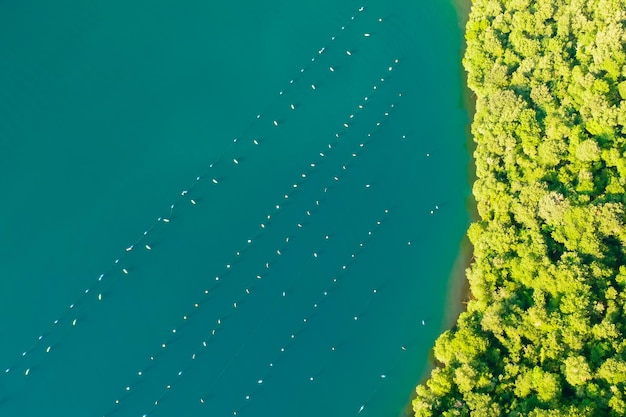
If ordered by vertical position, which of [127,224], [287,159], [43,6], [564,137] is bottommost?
[127,224]

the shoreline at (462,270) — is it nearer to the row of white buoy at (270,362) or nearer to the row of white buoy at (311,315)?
the row of white buoy at (311,315)

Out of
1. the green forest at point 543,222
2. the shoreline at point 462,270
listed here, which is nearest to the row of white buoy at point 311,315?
the shoreline at point 462,270

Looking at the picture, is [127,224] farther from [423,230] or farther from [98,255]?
[423,230]

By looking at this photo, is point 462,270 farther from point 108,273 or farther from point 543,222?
point 108,273

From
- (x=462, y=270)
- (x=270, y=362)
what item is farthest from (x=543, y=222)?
(x=270, y=362)

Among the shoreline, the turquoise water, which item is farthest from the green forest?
the turquoise water

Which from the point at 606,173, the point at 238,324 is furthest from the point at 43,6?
the point at 606,173
